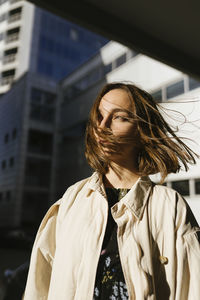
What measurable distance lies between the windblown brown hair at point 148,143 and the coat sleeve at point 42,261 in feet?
0.67

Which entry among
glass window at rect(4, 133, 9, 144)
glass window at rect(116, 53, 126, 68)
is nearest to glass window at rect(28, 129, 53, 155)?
glass window at rect(4, 133, 9, 144)

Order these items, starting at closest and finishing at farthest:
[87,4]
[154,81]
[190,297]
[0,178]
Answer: [190,297]
[87,4]
[154,81]
[0,178]

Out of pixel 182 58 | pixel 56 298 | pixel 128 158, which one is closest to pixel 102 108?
pixel 128 158

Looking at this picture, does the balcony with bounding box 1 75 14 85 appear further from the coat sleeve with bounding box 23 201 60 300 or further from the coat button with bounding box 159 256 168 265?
the coat button with bounding box 159 256 168 265

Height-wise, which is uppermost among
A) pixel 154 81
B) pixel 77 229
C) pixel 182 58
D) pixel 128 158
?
pixel 182 58

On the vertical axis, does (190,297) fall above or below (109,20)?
below

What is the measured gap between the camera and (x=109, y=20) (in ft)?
4.33

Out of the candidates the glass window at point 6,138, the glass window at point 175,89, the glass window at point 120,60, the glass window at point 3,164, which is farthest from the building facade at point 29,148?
the glass window at point 175,89

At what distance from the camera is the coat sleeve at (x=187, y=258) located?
0.54m

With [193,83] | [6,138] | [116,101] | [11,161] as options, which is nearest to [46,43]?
[6,138]

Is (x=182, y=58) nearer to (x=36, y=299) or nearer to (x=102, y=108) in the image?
(x=102, y=108)

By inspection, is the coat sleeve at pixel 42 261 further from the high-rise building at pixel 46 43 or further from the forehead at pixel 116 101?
the high-rise building at pixel 46 43

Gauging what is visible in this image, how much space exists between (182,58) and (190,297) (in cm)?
128

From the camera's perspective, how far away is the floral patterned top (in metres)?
0.59
